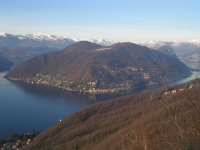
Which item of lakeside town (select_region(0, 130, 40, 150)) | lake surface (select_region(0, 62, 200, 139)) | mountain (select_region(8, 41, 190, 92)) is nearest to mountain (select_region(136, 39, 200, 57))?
mountain (select_region(8, 41, 190, 92))

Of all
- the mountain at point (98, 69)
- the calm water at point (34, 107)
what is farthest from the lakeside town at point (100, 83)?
the calm water at point (34, 107)

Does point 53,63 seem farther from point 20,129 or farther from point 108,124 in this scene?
point 108,124

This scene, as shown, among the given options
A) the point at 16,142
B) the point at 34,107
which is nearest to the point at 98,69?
the point at 34,107

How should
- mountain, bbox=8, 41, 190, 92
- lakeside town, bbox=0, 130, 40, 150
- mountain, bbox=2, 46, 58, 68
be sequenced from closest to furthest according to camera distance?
lakeside town, bbox=0, 130, 40, 150
mountain, bbox=8, 41, 190, 92
mountain, bbox=2, 46, 58, 68

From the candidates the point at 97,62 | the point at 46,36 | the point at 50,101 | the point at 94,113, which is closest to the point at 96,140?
the point at 94,113

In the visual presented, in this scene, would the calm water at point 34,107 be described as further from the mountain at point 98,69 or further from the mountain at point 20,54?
the mountain at point 20,54

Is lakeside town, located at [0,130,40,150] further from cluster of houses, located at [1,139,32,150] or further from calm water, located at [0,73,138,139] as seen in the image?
calm water, located at [0,73,138,139]

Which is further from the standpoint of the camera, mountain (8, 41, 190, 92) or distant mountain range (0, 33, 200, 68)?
distant mountain range (0, 33, 200, 68)
